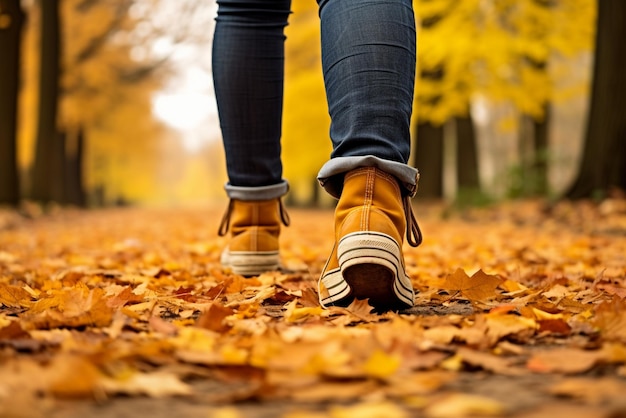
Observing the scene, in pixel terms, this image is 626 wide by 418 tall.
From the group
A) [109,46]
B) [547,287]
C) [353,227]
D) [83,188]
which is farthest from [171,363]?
[83,188]

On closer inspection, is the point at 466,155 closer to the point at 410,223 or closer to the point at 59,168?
the point at 59,168

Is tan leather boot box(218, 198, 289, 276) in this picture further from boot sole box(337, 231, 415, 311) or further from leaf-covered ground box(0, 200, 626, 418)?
boot sole box(337, 231, 415, 311)

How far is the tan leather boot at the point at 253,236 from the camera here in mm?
2291

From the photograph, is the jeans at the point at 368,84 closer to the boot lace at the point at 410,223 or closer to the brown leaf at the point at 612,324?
the boot lace at the point at 410,223

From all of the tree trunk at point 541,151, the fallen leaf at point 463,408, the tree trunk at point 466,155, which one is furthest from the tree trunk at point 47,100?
the fallen leaf at point 463,408

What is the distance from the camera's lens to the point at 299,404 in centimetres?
88

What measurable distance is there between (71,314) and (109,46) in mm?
15762

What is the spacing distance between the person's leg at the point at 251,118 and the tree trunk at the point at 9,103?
7.36m

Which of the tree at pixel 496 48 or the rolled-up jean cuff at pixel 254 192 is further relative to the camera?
the tree at pixel 496 48

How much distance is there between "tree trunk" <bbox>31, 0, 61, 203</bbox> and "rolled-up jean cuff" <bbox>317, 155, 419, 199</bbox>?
10.2m

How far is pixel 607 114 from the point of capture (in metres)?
5.96

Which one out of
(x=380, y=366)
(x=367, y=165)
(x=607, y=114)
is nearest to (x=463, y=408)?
(x=380, y=366)

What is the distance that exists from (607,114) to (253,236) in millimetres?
4734

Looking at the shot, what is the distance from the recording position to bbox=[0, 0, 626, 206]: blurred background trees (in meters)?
8.12
